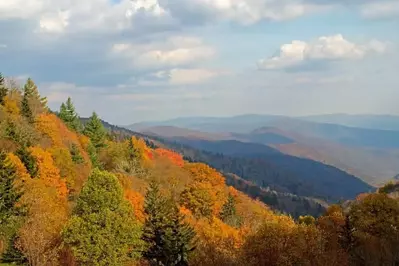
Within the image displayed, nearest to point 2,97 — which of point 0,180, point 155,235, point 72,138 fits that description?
point 72,138

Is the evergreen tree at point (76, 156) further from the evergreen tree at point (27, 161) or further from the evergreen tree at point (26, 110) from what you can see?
the evergreen tree at point (27, 161)

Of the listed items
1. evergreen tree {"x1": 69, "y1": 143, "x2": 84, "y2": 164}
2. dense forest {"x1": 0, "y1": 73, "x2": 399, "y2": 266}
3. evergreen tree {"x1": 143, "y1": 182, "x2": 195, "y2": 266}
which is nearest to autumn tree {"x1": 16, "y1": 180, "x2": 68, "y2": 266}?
dense forest {"x1": 0, "y1": 73, "x2": 399, "y2": 266}

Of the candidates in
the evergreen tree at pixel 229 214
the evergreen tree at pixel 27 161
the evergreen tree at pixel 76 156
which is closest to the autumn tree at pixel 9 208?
the evergreen tree at pixel 27 161

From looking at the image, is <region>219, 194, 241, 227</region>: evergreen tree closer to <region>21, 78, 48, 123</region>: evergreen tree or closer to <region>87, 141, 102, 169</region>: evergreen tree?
<region>87, 141, 102, 169</region>: evergreen tree

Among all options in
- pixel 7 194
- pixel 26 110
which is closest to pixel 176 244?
pixel 7 194

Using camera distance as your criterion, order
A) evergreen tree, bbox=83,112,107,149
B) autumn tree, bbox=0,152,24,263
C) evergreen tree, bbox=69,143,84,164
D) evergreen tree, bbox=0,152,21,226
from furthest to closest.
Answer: evergreen tree, bbox=83,112,107,149 → evergreen tree, bbox=69,143,84,164 → evergreen tree, bbox=0,152,21,226 → autumn tree, bbox=0,152,24,263

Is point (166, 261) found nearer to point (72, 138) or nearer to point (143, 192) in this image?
point (143, 192)

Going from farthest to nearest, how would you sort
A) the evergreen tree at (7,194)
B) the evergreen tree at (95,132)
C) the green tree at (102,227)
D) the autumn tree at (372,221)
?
the evergreen tree at (95,132) < the autumn tree at (372,221) < the evergreen tree at (7,194) < the green tree at (102,227)

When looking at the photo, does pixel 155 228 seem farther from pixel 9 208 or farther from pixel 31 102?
pixel 31 102

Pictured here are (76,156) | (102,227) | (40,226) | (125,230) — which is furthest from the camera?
(76,156)
